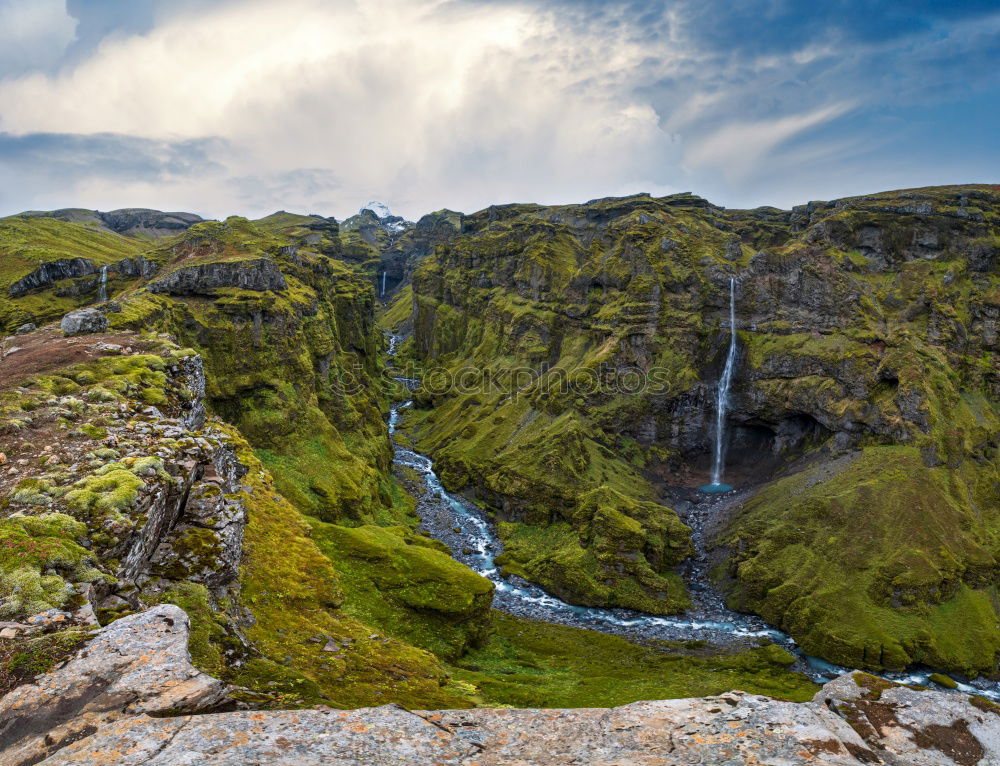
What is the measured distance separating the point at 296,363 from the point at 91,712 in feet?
253

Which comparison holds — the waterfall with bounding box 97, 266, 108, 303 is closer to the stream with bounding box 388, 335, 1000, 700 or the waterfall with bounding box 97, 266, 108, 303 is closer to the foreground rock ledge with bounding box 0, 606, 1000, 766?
the stream with bounding box 388, 335, 1000, 700

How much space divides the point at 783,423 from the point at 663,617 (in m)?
51.9

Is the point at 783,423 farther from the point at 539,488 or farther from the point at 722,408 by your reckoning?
the point at 539,488

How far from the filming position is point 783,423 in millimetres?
106438

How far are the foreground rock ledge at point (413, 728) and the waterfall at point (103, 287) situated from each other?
83.0 meters

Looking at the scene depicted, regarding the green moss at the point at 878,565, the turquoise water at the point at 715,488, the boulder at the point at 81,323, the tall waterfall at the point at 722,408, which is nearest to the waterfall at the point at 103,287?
the boulder at the point at 81,323

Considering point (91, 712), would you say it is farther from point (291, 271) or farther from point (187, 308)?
point (291, 271)

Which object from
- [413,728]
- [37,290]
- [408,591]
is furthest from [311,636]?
[37,290]

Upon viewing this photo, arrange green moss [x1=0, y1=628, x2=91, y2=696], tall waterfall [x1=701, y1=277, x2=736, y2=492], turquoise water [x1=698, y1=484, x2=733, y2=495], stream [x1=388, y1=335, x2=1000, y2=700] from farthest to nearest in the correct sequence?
1. tall waterfall [x1=701, y1=277, x2=736, y2=492]
2. turquoise water [x1=698, y1=484, x2=733, y2=495]
3. stream [x1=388, y1=335, x2=1000, y2=700]
4. green moss [x1=0, y1=628, x2=91, y2=696]

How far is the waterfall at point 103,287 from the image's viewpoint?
7950cm

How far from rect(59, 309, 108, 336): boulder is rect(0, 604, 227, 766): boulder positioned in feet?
110

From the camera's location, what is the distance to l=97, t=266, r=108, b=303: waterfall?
3130 inches

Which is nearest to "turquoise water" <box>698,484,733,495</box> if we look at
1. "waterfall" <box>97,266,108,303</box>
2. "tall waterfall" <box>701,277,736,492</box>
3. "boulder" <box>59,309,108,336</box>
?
"tall waterfall" <box>701,277,736,492</box>

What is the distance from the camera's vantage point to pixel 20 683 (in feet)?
38.2
